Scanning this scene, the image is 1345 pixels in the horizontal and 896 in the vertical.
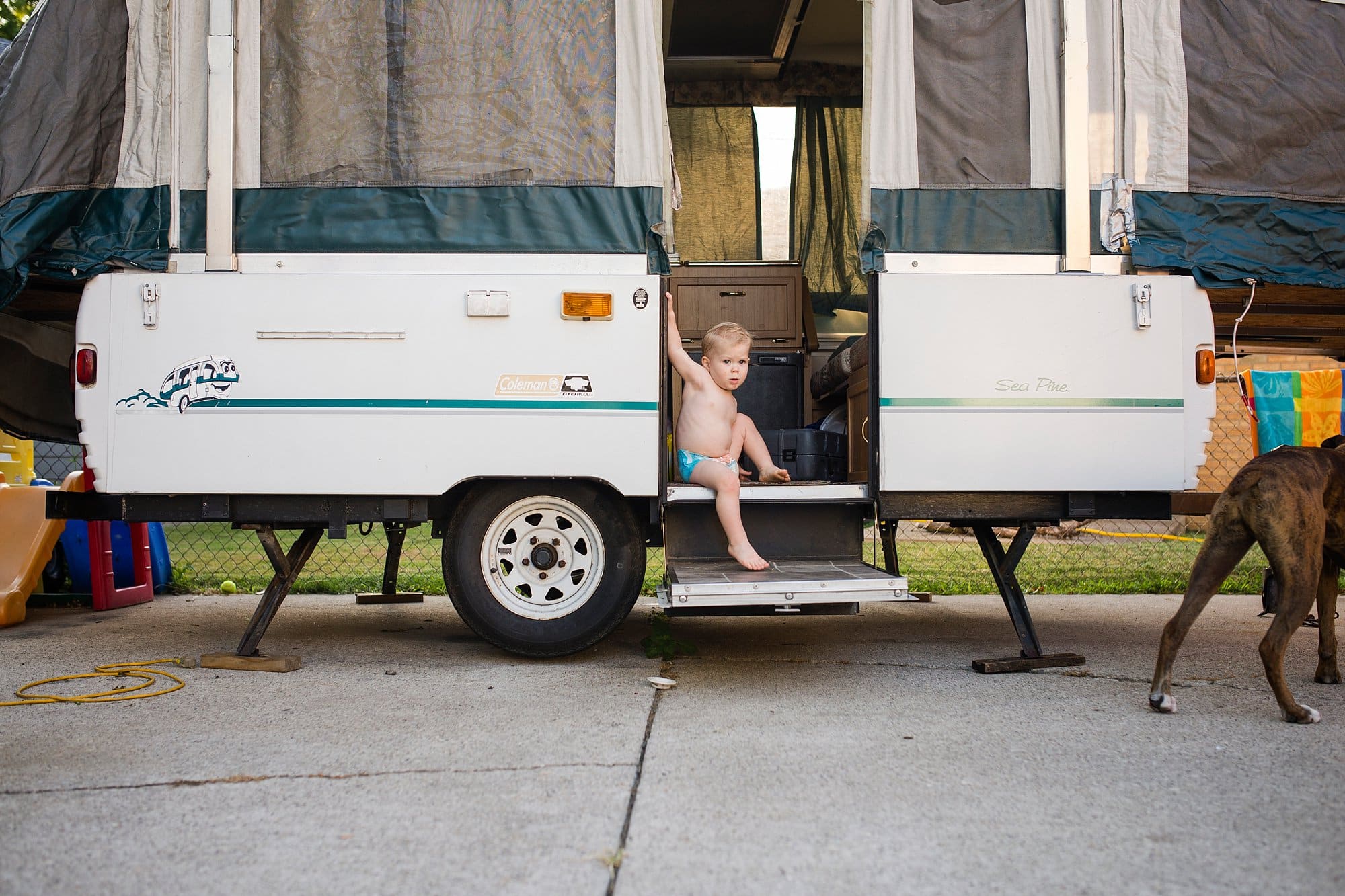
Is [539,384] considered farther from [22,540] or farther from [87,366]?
[22,540]

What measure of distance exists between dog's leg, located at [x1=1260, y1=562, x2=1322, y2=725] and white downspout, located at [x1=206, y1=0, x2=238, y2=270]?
167 inches

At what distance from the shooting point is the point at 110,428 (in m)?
4.00

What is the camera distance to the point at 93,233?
4.09 m

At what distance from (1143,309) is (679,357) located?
6.59 feet

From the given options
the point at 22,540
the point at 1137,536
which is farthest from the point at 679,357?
the point at 1137,536

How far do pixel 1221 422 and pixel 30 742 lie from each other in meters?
9.13

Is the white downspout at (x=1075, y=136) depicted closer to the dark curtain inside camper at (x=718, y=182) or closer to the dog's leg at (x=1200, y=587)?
the dog's leg at (x=1200, y=587)

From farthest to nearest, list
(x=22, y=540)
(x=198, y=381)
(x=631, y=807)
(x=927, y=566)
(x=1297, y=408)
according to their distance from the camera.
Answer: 1. (x=927, y=566)
2. (x=22, y=540)
3. (x=1297, y=408)
4. (x=198, y=381)
5. (x=631, y=807)

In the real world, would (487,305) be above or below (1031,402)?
above

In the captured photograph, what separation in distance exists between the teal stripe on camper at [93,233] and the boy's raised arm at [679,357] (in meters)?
2.16

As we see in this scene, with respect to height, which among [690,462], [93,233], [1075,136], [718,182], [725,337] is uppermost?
[718,182]

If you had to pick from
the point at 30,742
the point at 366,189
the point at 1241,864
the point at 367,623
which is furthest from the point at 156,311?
the point at 1241,864

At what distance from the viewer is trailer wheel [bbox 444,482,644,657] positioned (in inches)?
163

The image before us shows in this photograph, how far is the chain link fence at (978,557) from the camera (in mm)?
7012
